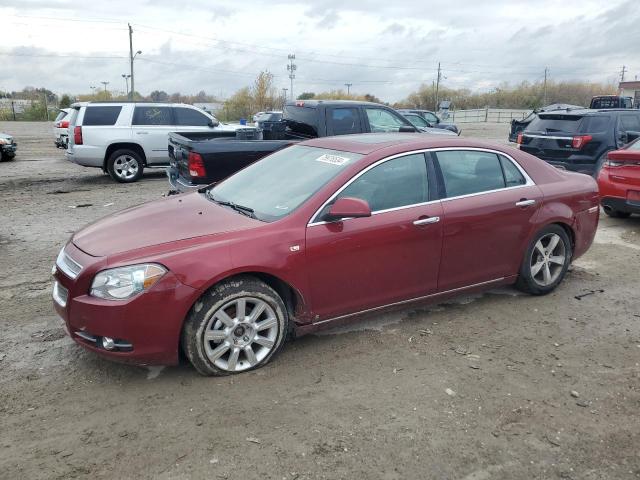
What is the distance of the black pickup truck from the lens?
740 centimetres

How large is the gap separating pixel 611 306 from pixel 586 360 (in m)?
1.31

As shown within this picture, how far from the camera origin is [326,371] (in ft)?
12.4

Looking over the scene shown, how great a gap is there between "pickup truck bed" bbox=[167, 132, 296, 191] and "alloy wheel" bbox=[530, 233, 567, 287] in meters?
3.42

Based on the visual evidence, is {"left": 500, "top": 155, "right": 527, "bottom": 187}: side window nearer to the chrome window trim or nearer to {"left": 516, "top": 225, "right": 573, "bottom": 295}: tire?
the chrome window trim

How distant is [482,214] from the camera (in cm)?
455

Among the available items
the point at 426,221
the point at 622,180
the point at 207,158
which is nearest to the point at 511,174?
the point at 426,221

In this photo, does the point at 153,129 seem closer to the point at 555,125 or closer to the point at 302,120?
the point at 302,120

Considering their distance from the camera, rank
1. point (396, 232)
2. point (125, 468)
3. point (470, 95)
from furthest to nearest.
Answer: point (470, 95) < point (396, 232) < point (125, 468)

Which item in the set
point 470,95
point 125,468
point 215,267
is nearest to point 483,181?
point 215,267

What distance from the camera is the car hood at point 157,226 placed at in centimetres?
362

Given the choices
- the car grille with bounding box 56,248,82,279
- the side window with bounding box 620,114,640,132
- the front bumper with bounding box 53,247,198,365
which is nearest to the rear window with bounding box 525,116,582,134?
the side window with bounding box 620,114,640,132

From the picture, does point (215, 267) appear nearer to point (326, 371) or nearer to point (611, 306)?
point (326, 371)

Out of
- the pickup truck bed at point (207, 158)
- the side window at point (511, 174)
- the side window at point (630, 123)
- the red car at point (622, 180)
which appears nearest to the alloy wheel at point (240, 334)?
the side window at point (511, 174)

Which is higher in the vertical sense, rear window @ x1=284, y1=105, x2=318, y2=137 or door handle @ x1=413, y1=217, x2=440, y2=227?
rear window @ x1=284, y1=105, x2=318, y2=137
